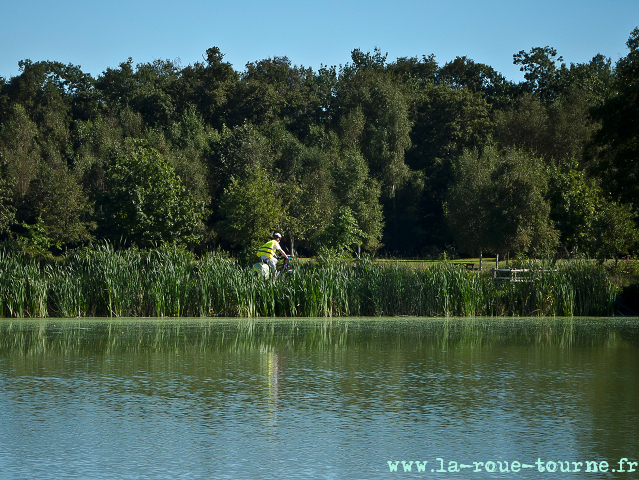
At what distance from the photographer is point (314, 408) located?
5.27m

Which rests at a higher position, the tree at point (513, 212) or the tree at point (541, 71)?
the tree at point (541, 71)

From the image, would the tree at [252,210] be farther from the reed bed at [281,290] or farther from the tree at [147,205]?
the reed bed at [281,290]

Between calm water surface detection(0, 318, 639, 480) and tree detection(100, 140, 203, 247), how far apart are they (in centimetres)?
2192

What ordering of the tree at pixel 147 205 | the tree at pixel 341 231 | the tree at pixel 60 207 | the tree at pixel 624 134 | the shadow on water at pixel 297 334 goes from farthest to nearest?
the tree at pixel 60 207 < the tree at pixel 341 231 < the tree at pixel 147 205 < the tree at pixel 624 134 < the shadow on water at pixel 297 334

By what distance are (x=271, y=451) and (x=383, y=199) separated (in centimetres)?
5629

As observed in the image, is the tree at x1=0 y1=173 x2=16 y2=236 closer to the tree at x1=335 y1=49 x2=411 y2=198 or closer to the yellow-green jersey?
the tree at x1=335 y1=49 x2=411 y2=198

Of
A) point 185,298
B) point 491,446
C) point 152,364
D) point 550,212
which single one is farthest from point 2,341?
point 550,212

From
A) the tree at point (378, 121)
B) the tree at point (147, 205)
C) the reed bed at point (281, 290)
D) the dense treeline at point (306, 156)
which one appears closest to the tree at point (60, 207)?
the dense treeline at point (306, 156)

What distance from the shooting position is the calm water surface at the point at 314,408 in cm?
387

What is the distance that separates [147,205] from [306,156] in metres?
23.4

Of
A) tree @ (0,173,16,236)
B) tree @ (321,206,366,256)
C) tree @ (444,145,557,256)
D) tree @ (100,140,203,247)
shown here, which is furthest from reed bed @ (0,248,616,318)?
tree @ (0,173,16,236)

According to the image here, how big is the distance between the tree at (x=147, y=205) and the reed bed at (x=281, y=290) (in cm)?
1569

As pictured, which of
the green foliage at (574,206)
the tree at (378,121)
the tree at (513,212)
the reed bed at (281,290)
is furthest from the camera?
the tree at (378,121)

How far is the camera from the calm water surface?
3871 millimetres
